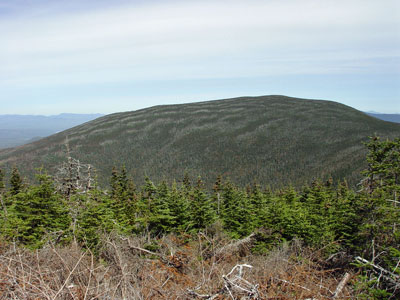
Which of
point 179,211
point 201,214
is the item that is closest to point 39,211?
point 179,211

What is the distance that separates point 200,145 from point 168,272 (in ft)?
632

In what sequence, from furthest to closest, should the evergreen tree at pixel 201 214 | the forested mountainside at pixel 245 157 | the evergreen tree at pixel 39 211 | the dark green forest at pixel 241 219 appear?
Answer: the forested mountainside at pixel 245 157 < the evergreen tree at pixel 201 214 < the evergreen tree at pixel 39 211 < the dark green forest at pixel 241 219

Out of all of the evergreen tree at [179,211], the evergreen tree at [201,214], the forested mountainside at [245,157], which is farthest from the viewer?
the forested mountainside at [245,157]

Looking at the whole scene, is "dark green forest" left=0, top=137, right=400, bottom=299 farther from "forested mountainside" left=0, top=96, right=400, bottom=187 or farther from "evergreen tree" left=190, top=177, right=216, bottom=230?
"forested mountainside" left=0, top=96, right=400, bottom=187

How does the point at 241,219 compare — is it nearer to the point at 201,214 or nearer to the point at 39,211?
the point at 201,214

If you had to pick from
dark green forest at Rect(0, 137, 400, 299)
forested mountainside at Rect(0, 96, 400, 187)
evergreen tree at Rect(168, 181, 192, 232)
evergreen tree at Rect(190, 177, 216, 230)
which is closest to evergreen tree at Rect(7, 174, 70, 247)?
dark green forest at Rect(0, 137, 400, 299)

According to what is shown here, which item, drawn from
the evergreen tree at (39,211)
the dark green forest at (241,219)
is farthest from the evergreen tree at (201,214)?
the evergreen tree at (39,211)

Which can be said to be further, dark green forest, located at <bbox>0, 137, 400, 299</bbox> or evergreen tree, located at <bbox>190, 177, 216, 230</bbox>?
evergreen tree, located at <bbox>190, 177, 216, 230</bbox>

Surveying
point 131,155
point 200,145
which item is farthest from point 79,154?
point 200,145

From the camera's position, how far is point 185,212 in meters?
15.6

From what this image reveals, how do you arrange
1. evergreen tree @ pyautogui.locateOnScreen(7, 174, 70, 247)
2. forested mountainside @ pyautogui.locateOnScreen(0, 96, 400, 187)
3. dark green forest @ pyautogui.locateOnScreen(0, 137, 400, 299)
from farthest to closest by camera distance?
forested mountainside @ pyautogui.locateOnScreen(0, 96, 400, 187) → evergreen tree @ pyautogui.locateOnScreen(7, 174, 70, 247) → dark green forest @ pyautogui.locateOnScreen(0, 137, 400, 299)

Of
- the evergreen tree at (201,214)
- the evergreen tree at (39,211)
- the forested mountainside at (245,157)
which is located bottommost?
the forested mountainside at (245,157)

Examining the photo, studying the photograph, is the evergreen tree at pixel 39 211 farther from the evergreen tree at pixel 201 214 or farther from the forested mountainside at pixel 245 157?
the forested mountainside at pixel 245 157

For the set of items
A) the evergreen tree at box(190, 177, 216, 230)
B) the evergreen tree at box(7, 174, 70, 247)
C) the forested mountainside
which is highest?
the evergreen tree at box(7, 174, 70, 247)
